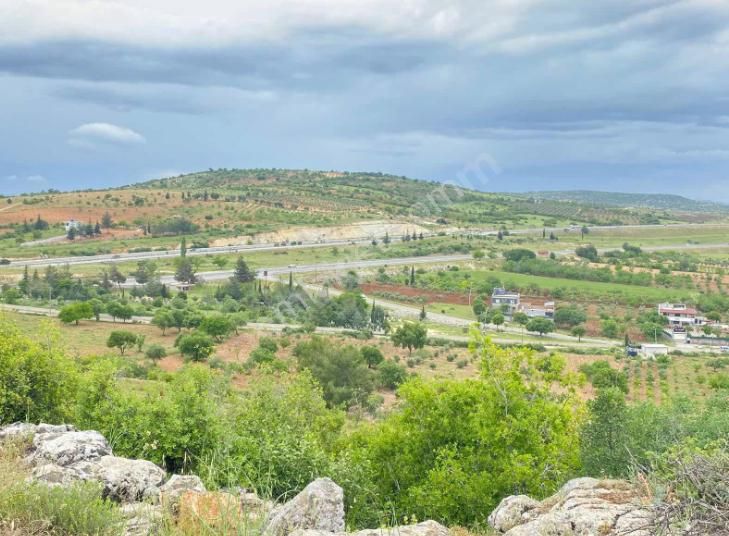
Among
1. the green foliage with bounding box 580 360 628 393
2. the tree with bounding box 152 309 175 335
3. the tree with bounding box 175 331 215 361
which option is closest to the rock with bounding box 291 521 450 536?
the green foliage with bounding box 580 360 628 393

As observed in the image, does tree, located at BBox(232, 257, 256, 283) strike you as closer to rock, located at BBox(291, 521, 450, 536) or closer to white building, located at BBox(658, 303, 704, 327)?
white building, located at BBox(658, 303, 704, 327)

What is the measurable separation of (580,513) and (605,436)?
359 inches

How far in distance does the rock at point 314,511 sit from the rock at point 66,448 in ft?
13.4

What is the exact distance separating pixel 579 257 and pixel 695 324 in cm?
4320

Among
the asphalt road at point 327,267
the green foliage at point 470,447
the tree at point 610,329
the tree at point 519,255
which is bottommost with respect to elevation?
the tree at point 610,329

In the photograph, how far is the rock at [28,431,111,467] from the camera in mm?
10039

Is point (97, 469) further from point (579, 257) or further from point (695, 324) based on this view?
point (579, 257)

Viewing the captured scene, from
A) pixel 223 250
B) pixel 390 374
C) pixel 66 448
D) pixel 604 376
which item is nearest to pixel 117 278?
pixel 223 250

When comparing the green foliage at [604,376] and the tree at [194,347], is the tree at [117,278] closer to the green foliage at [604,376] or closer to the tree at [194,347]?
the tree at [194,347]

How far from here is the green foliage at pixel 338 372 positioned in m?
40.8

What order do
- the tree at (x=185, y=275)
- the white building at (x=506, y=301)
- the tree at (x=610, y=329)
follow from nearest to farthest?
the tree at (x=610, y=329) → the white building at (x=506, y=301) → the tree at (x=185, y=275)

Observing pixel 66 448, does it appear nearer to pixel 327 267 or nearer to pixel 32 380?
pixel 32 380

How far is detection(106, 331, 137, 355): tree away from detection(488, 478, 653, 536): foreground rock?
150ft

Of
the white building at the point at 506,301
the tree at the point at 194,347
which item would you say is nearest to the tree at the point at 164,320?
the tree at the point at 194,347
